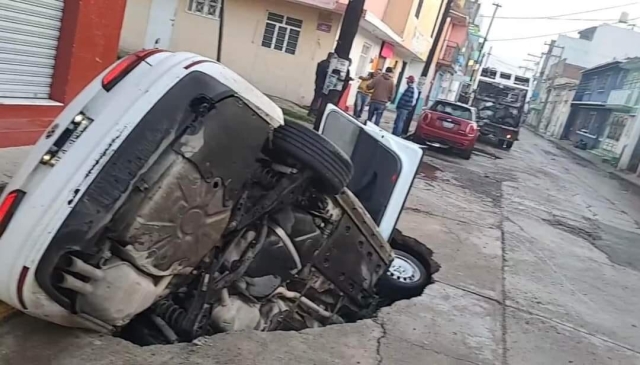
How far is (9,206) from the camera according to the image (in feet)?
9.27

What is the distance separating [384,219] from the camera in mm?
4812

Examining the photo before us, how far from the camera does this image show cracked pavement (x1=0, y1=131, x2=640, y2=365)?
11.2 feet

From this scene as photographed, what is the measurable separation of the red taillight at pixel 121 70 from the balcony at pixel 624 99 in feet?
128

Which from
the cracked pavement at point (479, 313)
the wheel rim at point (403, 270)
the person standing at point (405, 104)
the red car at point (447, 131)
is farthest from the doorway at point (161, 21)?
the wheel rim at point (403, 270)

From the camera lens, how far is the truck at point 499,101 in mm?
27562

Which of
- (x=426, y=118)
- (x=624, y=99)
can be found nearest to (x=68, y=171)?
(x=426, y=118)

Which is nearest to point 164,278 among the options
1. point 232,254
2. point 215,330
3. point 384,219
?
point 232,254

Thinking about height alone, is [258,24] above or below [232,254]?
above

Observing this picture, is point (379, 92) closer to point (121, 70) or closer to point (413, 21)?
point (121, 70)

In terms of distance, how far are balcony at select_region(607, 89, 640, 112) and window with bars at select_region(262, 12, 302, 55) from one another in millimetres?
25234

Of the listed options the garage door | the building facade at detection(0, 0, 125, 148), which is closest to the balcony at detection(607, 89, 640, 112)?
the building facade at detection(0, 0, 125, 148)

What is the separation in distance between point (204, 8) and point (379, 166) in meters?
18.1

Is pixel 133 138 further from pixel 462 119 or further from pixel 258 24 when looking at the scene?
pixel 258 24

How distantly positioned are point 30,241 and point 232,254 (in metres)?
1.08
